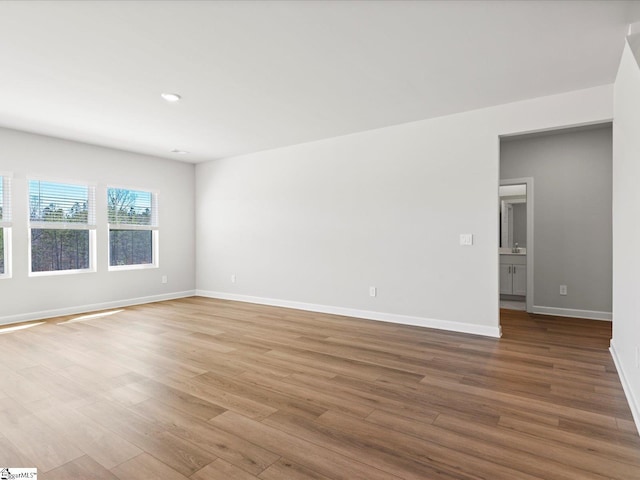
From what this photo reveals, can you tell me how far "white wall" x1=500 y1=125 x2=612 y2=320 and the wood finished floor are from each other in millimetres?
1067

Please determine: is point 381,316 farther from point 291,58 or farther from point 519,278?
point 291,58

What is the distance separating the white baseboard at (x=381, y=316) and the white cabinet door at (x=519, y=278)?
2.46 meters

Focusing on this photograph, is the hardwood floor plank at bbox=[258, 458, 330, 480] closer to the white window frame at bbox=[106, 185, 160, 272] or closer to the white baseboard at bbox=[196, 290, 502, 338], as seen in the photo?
the white baseboard at bbox=[196, 290, 502, 338]

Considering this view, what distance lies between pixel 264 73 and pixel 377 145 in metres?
2.11

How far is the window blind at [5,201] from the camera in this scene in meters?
4.66

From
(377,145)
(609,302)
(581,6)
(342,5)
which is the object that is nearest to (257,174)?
(377,145)

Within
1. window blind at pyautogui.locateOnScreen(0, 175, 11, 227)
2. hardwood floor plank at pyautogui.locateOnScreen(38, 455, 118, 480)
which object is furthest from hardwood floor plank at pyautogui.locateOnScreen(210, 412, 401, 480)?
window blind at pyautogui.locateOnScreen(0, 175, 11, 227)

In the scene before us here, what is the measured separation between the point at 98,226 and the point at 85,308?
1.24 meters

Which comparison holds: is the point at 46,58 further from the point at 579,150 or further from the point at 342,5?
the point at 579,150

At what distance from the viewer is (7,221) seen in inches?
184

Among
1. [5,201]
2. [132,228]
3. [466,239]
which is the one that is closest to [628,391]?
[466,239]

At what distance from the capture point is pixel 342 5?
2215mm

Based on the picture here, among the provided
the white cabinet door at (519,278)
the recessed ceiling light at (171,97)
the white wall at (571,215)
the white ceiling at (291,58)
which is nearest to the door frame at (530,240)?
the white wall at (571,215)

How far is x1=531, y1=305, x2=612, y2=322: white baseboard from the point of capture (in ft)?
15.9
